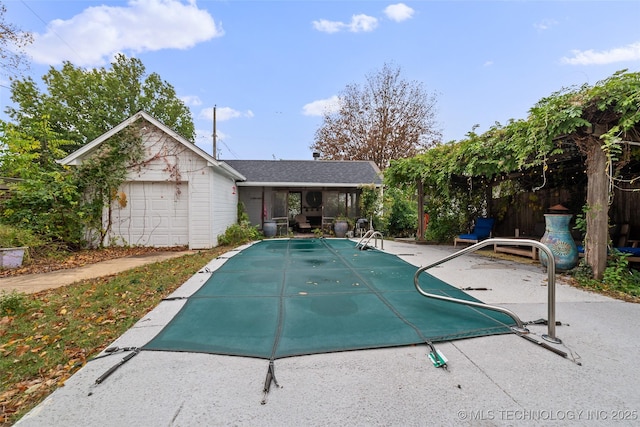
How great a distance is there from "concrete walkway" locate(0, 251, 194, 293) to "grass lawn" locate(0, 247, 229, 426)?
1.34 feet

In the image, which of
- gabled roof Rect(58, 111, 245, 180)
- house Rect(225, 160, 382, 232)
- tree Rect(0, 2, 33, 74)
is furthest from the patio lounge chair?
tree Rect(0, 2, 33, 74)

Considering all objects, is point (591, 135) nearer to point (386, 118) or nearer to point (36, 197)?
point (36, 197)

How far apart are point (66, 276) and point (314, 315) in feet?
17.2

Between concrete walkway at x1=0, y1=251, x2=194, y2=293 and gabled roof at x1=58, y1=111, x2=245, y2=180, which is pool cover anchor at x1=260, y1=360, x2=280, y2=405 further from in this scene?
gabled roof at x1=58, y1=111, x2=245, y2=180

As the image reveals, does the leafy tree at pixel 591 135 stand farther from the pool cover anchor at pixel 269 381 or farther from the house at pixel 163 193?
the house at pixel 163 193

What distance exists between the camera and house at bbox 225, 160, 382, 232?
41.5ft

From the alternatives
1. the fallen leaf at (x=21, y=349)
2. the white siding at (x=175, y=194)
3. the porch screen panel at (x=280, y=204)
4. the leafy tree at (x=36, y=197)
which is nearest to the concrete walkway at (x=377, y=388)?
the fallen leaf at (x=21, y=349)

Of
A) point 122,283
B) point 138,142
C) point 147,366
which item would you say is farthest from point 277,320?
point 138,142

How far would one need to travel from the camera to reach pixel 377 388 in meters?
1.93

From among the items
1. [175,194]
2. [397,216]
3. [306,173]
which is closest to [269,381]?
[175,194]

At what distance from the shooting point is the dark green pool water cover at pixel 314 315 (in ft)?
8.44

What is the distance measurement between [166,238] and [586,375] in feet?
32.0

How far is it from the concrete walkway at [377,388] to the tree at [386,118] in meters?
20.8

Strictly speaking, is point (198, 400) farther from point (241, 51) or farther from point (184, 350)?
point (241, 51)
